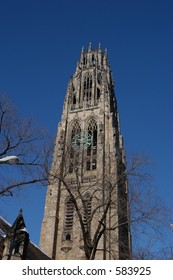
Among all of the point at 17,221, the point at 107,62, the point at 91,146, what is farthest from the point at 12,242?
the point at 107,62

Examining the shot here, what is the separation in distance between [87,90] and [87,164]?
630 inches

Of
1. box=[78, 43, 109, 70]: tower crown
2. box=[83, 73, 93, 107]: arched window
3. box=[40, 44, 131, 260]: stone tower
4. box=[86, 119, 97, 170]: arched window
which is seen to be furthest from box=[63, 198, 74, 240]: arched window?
box=[78, 43, 109, 70]: tower crown

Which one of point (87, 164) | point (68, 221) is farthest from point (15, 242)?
point (87, 164)

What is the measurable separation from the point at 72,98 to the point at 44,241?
23.5m

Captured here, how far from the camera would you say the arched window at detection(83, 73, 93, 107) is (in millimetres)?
45862

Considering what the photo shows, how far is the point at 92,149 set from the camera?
125ft

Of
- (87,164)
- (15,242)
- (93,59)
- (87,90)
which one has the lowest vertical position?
(15,242)

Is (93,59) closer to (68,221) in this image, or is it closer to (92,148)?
(92,148)

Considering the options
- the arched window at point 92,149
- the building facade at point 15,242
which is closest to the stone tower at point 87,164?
the arched window at point 92,149

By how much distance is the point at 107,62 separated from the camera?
57375mm

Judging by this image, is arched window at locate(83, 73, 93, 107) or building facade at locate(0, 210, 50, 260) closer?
building facade at locate(0, 210, 50, 260)

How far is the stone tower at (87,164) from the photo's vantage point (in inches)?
945

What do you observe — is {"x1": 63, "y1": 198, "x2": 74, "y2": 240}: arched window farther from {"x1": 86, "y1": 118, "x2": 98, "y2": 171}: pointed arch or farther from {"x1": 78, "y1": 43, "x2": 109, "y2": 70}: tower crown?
{"x1": 78, "y1": 43, "x2": 109, "y2": 70}: tower crown
